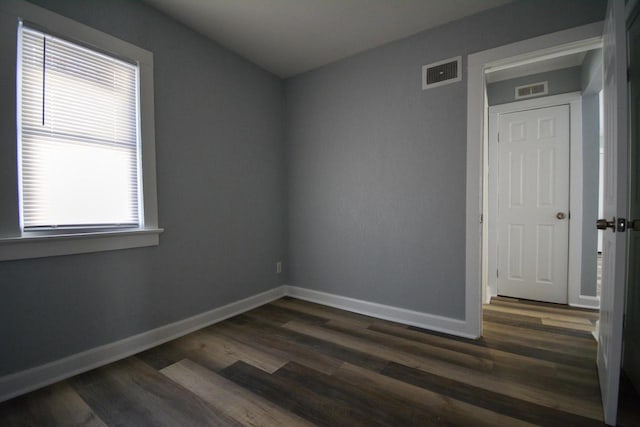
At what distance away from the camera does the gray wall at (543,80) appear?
3006mm

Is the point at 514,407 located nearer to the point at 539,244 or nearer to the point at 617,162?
the point at 617,162

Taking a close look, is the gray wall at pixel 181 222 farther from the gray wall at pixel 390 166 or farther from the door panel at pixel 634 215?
the door panel at pixel 634 215

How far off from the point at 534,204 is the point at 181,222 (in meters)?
3.71

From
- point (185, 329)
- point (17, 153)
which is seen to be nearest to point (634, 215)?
point (185, 329)

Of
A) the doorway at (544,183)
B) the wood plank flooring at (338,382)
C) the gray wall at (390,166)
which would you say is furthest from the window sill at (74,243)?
the doorway at (544,183)

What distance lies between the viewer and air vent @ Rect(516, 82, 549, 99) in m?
3.14

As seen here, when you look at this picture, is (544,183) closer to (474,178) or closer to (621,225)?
(474,178)

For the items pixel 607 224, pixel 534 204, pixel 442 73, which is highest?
pixel 442 73

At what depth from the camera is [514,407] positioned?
148 cm

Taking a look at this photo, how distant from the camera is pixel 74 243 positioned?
5.90ft

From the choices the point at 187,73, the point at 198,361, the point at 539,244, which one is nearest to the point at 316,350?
the point at 198,361

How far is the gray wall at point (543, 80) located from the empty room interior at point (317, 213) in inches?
0.7

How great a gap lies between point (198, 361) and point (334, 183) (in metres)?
2.01

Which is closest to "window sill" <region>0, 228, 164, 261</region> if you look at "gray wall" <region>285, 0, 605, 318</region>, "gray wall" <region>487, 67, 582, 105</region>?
"gray wall" <region>285, 0, 605, 318</region>
